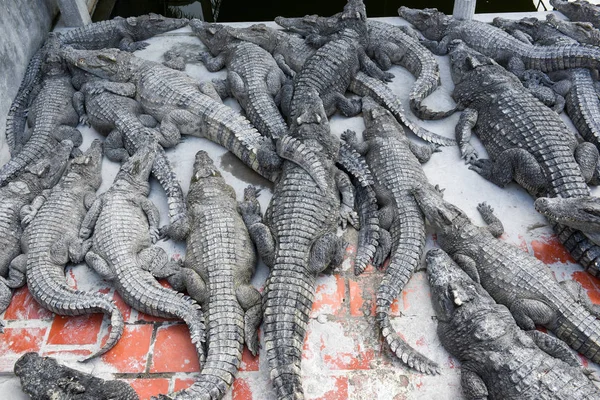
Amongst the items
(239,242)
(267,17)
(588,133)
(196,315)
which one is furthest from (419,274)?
(267,17)

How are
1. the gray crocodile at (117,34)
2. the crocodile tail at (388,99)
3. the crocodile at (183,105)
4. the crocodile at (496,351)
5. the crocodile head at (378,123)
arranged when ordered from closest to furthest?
the crocodile at (496,351), the crocodile at (183,105), the crocodile head at (378,123), the crocodile tail at (388,99), the gray crocodile at (117,34)

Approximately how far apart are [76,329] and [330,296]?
2.07 metres

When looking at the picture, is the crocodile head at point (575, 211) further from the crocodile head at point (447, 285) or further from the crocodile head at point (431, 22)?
the crocodile head at point (431, 22)

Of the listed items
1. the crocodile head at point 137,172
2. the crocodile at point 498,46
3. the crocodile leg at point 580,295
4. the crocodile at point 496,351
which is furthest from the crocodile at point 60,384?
the crocodile at point 498,46

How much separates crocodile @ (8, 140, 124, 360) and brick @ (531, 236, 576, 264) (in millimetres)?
3561

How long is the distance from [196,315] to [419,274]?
189cm

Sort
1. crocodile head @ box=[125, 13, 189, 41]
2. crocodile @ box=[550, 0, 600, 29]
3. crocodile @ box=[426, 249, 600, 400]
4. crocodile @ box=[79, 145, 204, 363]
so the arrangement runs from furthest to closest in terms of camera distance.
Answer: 1. crocodile head @ box=[125, 13, 189, 41]
2. crocodile @ box=[550, 0, 600, 29]
3. crocodile @ box=[79, 145, 204, 363]
4. crocodile @ box=[426, 249, 600, 400]

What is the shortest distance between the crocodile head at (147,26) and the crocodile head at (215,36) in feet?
1.81

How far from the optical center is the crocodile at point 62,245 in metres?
3.85

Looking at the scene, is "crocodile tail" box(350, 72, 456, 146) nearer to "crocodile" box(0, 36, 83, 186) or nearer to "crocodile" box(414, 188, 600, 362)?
"crocodile" box(414, 188, 600, 362)

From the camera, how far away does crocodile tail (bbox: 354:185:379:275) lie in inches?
166

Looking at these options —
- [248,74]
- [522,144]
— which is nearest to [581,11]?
[522,144]

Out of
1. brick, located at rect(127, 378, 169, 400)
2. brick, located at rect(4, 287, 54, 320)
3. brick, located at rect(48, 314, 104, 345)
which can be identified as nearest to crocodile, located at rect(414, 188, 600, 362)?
brick, located at rect(127, 378, 169, 400)

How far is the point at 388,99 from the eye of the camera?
5582mm
